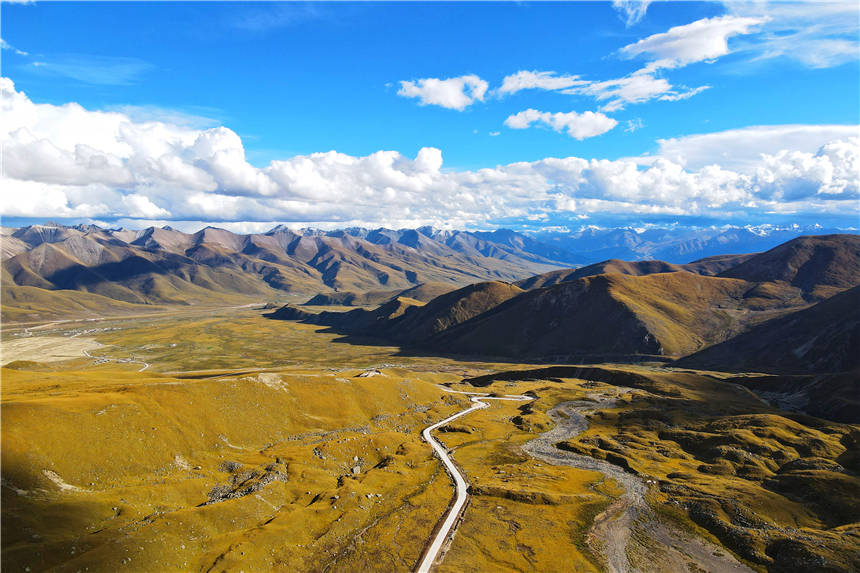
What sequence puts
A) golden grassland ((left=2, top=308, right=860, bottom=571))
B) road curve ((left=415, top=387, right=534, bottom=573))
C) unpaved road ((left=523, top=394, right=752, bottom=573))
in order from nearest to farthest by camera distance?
golden grassland ((left=2, top=308, right=860, bottom=571)) → road curve ((left=415, top=387, right=534, bottom=573)) → unpaved road ((left=523, top=394, right=752, bottom=573))

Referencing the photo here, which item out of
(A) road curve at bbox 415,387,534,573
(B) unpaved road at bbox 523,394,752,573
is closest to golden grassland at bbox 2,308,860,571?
(A) road curve at bbox 415,387,534,573

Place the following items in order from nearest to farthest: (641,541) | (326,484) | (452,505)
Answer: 1. (641,541)
2. (452,505)
3. (326,484)

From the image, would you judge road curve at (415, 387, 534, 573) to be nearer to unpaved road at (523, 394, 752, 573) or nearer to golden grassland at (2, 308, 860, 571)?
golden grassland at (2, 308, 860, 571)

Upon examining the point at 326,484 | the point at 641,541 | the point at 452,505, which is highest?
the point at 326,484

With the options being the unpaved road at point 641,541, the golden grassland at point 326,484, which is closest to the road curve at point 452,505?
the golden grassland at point 326,484

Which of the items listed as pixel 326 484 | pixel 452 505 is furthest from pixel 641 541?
pixel 326 484

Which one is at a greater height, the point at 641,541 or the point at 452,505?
the point at 452,505

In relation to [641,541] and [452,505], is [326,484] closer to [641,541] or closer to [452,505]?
[452,505]

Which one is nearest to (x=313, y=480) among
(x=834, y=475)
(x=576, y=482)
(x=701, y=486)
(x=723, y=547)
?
(x=576, y=482)
